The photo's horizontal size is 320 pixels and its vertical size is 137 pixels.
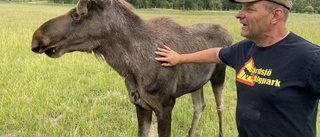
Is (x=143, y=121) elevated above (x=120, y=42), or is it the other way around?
(x=120, y=42)

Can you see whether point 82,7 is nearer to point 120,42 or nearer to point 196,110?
point 120,42

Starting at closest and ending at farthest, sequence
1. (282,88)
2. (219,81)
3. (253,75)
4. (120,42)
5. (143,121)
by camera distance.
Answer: (282,88), (253,75), (120,42), (143,121), (219,81)

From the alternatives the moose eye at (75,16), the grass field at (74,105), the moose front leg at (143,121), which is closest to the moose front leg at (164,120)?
the moose front leg at (143,121)

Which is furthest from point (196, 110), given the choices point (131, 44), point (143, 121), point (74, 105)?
point (74, 105)

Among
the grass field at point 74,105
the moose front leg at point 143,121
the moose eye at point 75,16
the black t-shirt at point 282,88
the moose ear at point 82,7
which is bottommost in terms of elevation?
the grass field at point 74,105

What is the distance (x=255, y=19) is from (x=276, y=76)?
48 centimetres

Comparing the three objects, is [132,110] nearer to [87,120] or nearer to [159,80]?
[87,120]

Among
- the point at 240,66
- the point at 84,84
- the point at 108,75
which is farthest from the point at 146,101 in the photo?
the point at 108,75

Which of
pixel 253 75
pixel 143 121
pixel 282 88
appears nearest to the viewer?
pixel 282 88

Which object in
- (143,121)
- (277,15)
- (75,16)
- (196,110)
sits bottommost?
(196,110)

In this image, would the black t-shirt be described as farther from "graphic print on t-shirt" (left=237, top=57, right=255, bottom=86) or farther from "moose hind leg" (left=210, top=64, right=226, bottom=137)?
"moose hind leg" (left=210, top=64, right=226, bottom=137)

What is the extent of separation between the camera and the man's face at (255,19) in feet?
8.09

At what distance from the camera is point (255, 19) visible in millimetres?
2510

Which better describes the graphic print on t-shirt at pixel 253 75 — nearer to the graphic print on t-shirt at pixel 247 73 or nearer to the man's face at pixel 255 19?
the graphic print on t-shirt at pixel 247 73
